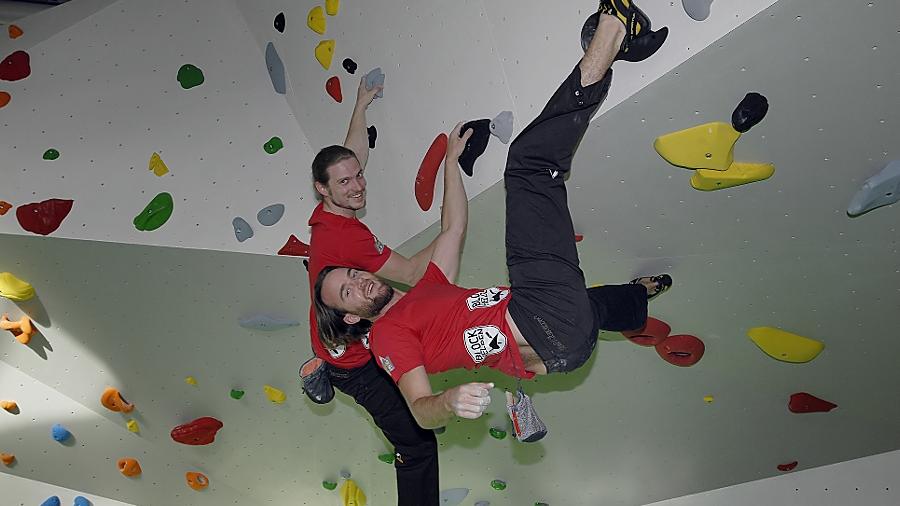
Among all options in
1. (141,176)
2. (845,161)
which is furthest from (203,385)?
(845,161)

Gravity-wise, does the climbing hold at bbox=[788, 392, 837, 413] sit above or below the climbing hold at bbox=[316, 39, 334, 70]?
below

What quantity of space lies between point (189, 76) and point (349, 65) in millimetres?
597

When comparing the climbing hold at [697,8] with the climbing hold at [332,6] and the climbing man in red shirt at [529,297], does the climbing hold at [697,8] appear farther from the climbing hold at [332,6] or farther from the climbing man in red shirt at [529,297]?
the climbing hold at [332,6]

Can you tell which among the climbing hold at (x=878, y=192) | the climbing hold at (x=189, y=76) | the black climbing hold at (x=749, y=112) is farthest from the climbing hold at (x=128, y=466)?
the climbing hold at (x=878, y=192)

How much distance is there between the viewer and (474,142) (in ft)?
8.66

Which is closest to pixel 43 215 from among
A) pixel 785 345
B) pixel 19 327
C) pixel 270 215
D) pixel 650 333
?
pixel 19 327

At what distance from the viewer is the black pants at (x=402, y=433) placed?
2926mm

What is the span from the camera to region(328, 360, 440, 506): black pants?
2.93 metres

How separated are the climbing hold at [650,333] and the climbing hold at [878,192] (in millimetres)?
661

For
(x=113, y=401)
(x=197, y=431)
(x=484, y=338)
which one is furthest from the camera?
(x=197, y=431)

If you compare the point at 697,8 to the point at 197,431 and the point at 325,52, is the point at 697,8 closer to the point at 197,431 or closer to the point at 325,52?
the point at 325,52

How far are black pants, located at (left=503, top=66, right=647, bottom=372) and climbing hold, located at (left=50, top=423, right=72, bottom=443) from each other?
1.91m

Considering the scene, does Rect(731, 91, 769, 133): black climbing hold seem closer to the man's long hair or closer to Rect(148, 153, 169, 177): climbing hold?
the man's long hair

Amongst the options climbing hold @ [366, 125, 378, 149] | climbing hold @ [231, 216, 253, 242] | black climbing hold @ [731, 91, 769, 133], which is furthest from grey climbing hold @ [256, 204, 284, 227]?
black climbing hold @ [731, 91, 769, 133]
